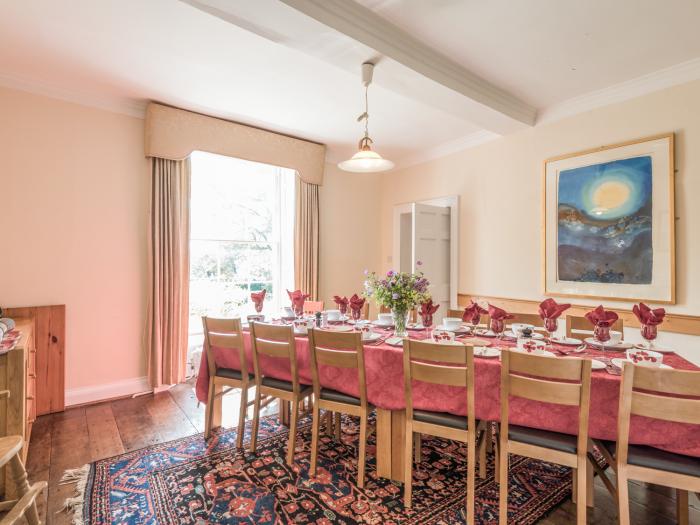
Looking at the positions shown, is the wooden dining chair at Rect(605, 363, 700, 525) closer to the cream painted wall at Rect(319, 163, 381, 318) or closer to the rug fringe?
the rug fringe

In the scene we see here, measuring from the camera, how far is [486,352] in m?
2.13

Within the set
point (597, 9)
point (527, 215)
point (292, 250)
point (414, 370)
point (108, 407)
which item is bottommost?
point (108, 407)

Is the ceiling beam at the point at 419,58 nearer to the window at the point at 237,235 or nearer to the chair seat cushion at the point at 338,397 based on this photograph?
the chair seat cushion at the point at 338,397

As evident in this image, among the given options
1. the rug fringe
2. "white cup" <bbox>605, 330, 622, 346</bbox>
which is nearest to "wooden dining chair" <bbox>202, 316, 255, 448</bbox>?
the rug fringe

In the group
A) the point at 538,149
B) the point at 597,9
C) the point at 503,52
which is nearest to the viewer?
the point at 597,9

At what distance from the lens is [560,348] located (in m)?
2.33

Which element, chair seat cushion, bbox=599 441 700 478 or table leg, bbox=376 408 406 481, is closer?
chair seat cushion, bbox=599 441 700 478

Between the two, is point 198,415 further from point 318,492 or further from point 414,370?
point 414,370

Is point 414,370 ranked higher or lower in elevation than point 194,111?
lower

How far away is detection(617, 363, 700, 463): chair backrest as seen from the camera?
1.45 metres

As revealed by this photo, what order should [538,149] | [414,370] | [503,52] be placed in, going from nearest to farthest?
[414,370] < [503,52] < [538,149]

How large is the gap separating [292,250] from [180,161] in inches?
68.0

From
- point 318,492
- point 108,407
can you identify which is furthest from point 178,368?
point 318,492

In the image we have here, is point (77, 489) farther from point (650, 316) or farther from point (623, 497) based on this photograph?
point (650, 316)
